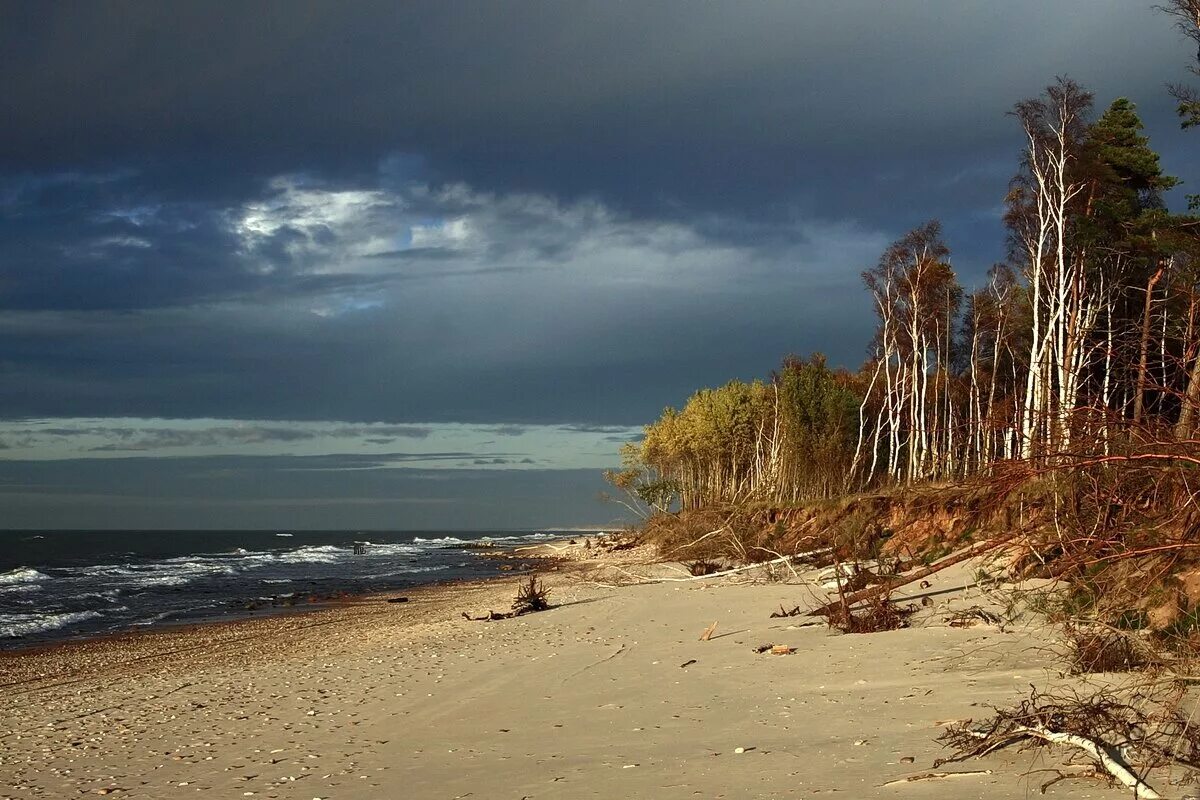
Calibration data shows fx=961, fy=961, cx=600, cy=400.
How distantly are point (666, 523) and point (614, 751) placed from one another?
32.6 m

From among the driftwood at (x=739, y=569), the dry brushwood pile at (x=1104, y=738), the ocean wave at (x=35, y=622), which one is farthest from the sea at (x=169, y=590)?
the dry brushwood pile at (x=1104, y=738)

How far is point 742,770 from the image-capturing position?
6547mm

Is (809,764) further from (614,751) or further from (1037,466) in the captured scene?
(1037,466)

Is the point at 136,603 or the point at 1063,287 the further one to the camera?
the point at 136,603

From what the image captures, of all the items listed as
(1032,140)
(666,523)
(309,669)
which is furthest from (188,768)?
(666,523)

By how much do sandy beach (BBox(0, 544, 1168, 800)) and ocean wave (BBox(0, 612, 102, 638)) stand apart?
30.5ft

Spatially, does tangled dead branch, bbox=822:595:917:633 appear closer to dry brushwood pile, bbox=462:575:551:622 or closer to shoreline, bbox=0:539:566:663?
dry brushwood pile, bbox=462:575:551:622

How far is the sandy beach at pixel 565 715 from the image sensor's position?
6543 millimetres

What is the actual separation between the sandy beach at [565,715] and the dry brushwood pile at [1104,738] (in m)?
0.14

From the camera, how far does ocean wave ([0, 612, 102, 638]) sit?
24.8m

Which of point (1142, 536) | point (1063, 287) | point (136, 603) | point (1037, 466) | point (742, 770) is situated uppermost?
point (1063, 287)

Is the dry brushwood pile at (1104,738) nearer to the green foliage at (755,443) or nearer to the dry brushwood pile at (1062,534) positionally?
the dry brushwood pile at (1062,534)

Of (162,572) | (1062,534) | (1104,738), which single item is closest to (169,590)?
(162,572)

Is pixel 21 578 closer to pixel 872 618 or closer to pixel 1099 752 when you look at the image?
pixel 872 618
